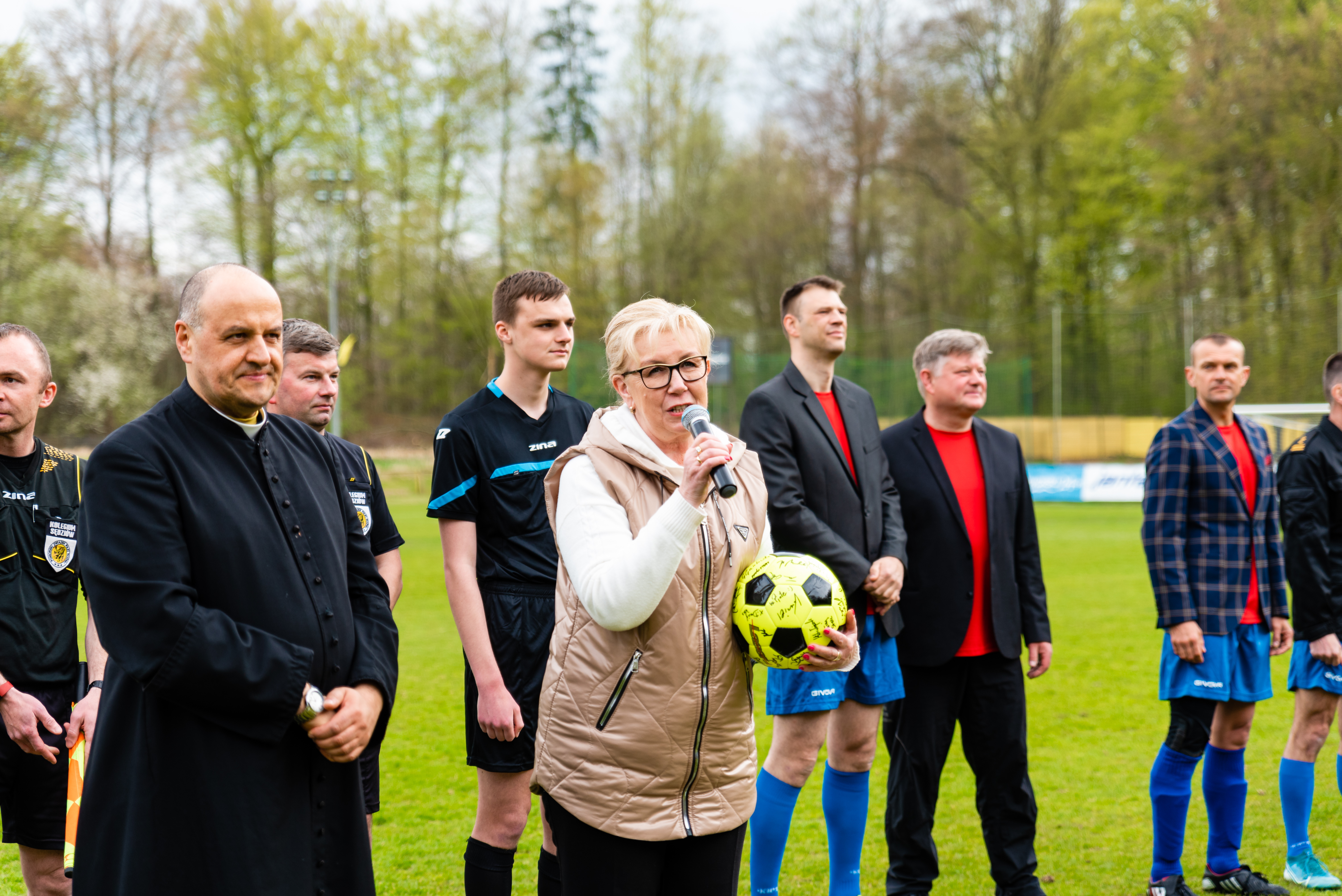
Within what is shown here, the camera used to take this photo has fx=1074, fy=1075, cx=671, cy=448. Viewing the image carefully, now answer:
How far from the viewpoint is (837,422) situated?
465 cm

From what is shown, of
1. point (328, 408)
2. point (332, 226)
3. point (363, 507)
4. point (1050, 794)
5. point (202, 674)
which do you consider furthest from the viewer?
point (332, 226)

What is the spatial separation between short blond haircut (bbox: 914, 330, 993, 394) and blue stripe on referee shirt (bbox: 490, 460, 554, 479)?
5.58 feet

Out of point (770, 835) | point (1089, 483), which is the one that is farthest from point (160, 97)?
point (770, 835)

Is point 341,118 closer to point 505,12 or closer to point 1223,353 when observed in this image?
point 505,12

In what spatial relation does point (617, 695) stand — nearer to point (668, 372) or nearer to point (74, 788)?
point (668, 372)

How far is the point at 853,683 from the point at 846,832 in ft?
1.92

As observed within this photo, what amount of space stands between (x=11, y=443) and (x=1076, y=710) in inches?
270

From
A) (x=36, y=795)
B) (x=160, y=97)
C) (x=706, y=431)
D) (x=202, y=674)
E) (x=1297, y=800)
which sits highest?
(x=160, y=97)

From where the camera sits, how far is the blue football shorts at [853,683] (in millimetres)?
4160

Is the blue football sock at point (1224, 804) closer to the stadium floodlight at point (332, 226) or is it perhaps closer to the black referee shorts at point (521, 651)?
the black referee shorts at point (521, 651)

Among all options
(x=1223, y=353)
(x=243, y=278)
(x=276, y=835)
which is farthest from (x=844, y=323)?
(x=276, y=835)

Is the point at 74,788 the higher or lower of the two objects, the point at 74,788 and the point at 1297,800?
the higher

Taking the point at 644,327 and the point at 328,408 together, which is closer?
the point at 644,327

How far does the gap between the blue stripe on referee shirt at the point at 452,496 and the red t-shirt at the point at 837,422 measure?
5.23ft
